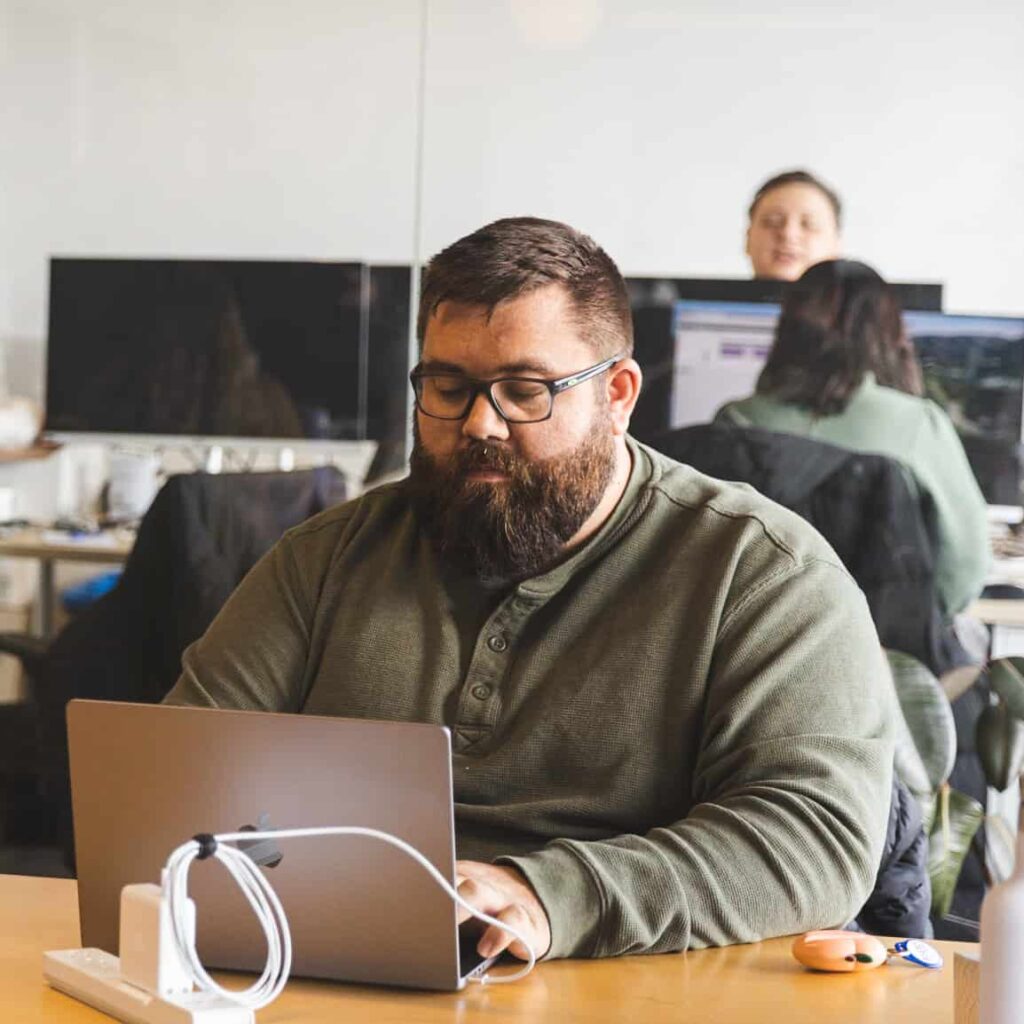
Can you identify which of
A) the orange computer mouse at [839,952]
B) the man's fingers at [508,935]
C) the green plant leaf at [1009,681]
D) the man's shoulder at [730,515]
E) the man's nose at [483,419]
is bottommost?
the green plant leaf at [1009,681]

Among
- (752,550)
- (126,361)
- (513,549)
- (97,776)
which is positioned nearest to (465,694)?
(513,549)

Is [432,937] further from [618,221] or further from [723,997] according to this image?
[618,221]

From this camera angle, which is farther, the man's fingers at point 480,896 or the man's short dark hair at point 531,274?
the man's short dark hair at point 531,274

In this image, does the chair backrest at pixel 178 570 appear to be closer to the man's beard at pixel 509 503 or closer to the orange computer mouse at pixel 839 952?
the man's beard at pixel 509 503

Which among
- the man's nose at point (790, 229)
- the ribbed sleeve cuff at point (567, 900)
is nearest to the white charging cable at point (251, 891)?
the ribbed sleeve cuff at point (567, 900)

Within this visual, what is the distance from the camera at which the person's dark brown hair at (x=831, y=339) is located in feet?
10.0

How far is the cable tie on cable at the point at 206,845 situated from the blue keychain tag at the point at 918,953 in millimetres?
624

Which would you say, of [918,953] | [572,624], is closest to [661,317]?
[572,624]

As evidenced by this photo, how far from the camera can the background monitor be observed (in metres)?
3.22

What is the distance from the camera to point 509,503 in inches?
73.3

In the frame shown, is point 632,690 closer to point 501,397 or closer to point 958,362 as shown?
point 501,397

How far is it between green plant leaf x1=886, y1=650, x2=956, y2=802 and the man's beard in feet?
4.37

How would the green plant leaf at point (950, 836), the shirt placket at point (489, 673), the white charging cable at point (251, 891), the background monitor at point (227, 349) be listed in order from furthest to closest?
the background monitor at point (227, 349)
the green plant leaf at point (950, 836)
the shirt placket at point (489, 673)
the white charging cable at point (251, 891)

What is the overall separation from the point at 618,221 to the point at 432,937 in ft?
6.90
